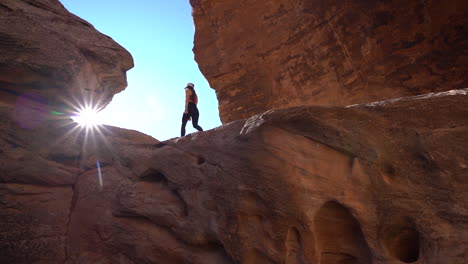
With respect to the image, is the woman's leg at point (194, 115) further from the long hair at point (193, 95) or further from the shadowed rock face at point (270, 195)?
the shadowed rock face at point (270, 195)

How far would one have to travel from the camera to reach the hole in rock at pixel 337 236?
10.8 ft

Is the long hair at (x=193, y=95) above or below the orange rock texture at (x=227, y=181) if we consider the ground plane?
above

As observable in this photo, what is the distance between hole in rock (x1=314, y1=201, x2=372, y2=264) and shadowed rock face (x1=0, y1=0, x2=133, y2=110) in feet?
17.4

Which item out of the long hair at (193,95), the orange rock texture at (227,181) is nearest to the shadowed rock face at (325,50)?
the long hair at (193,95)

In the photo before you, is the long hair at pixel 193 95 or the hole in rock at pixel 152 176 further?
the long hair at pixel 193 95

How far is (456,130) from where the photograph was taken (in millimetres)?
3193

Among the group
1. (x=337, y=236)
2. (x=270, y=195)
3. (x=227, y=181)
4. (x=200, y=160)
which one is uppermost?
(x=200, y=160)

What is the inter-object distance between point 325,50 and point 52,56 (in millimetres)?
7941

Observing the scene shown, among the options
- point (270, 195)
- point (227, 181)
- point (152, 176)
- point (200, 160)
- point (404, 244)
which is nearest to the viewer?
point (404, 244)

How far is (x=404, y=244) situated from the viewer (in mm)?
3129

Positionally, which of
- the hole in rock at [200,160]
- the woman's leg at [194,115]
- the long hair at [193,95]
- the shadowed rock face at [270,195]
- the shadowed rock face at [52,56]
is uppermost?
the shadowed rock face at [52,56]

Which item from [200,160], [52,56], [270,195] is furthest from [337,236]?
[52,56]

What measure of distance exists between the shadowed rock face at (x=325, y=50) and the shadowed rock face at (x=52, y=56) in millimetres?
5513

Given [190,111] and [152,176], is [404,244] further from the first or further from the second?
[190,111]
